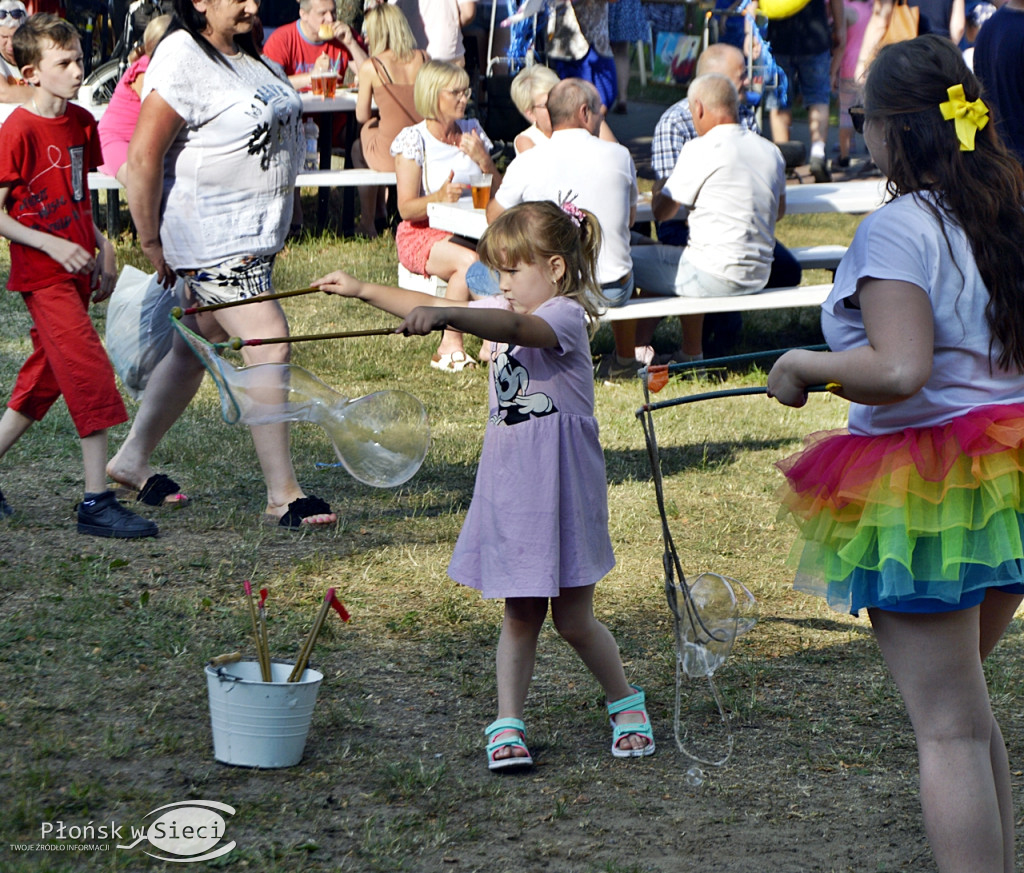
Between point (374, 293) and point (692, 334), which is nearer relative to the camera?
point (374, 293)

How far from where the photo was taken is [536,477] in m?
3.22

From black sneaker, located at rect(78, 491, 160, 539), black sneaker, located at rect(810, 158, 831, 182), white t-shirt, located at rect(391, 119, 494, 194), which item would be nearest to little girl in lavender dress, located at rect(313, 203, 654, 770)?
black sneaker, located at rect(78, 491, 160, 539)

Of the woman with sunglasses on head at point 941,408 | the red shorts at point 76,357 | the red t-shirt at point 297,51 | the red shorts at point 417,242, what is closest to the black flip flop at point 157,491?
the red shorts at point 76,357

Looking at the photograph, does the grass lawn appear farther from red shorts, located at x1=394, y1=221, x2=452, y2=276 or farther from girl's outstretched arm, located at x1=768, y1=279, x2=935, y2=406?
red shorts, located at x1=394, y1=221, x2=452, y2=276

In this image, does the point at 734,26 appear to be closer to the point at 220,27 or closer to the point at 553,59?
the point at 553,59

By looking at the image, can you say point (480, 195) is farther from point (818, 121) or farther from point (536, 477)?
point (818, 121)

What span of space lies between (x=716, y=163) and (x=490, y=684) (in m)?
4.05

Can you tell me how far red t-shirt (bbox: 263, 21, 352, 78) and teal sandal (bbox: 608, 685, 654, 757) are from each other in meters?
8.68

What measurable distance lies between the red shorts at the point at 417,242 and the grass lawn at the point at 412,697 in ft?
6.72

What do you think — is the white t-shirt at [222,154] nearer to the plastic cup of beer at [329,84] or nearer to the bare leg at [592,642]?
the bare leg at [592,642]

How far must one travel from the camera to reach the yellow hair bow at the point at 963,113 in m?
2.27

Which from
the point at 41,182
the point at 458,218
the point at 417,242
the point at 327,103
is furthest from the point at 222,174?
the point at 327,103

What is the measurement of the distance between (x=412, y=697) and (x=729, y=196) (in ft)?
13.6

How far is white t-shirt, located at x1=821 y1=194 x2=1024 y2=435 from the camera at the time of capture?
2.24 meters
